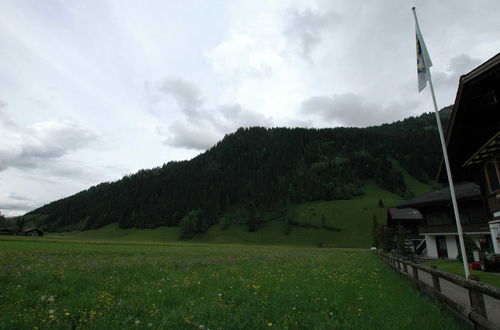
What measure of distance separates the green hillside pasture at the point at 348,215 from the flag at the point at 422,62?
106 m

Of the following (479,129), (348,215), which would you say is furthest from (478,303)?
(348,215)

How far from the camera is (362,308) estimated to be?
872 centimetres

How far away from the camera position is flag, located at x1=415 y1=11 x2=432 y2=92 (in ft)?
48.5

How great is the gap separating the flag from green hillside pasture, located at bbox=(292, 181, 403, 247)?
106080 mm

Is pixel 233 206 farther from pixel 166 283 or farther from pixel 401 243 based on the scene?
pixel 166 283

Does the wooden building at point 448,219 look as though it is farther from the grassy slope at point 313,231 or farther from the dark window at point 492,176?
the grassy slope at point 313,231

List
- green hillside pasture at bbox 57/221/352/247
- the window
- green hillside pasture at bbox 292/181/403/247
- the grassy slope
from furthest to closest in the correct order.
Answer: green hillside pasture at bbox 57/221/352/247 → the grassy slope → green hillside pasture at bbox 292/181/403/247 → the window

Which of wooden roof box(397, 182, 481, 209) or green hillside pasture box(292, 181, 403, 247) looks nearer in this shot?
wooden roof box(397, 182, 481, 209)

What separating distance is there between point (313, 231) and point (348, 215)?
2091cm

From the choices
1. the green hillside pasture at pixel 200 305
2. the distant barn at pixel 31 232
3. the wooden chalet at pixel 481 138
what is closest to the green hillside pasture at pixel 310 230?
the distant barn at pixel 31 232

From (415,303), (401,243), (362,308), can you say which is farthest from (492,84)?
(401,243)

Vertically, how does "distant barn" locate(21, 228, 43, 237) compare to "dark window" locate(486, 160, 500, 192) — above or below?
below

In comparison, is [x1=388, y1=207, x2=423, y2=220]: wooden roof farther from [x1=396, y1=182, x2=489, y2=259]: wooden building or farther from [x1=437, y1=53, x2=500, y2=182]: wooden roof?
[x1=437, y1=53, x2=500, y2=182]: wooden roof

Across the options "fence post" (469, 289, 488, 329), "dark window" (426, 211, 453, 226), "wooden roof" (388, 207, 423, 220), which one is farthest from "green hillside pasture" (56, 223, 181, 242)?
"fence post" (469, 289, 488, 329)
